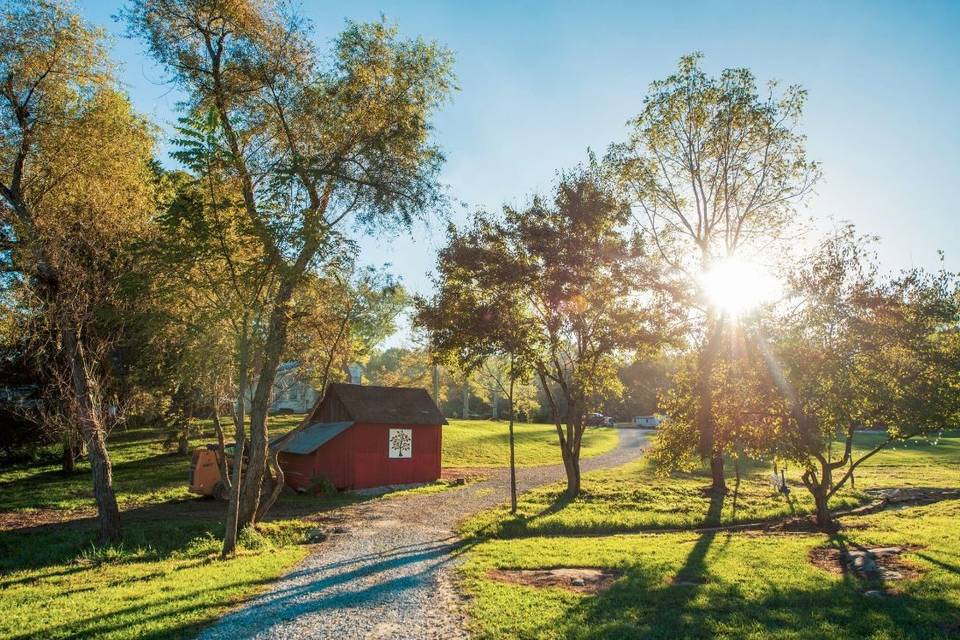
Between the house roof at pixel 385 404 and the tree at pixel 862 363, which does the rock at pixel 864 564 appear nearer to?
the tree at pixel 862 363

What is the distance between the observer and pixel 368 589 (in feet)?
36.3

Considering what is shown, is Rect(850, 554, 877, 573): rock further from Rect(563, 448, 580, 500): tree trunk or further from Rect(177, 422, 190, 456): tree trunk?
Rect(177, 422, 190, 456): tree trunk

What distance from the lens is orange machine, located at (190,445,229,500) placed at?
2536 centimetres

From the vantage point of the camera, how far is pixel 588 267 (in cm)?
2269

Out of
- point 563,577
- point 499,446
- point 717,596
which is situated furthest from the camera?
point 499,446

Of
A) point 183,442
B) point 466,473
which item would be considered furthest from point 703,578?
point 183,442

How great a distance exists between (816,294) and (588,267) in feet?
27.4

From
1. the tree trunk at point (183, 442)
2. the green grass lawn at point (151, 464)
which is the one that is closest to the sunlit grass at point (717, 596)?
the green grass lawn at point (151, 464)

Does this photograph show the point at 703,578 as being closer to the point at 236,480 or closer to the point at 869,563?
the point at 869,563

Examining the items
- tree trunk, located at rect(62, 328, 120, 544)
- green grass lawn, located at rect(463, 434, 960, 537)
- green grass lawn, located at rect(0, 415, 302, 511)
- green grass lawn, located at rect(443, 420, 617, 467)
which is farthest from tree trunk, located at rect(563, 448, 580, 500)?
green grass lawn, located at rect(0, 415, 302, 511)

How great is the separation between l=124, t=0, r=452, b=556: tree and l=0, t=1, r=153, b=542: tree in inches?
146

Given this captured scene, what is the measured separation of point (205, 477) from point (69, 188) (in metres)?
13.2

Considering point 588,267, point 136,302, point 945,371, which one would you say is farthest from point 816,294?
point 136,302

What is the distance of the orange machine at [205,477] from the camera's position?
25.4m
